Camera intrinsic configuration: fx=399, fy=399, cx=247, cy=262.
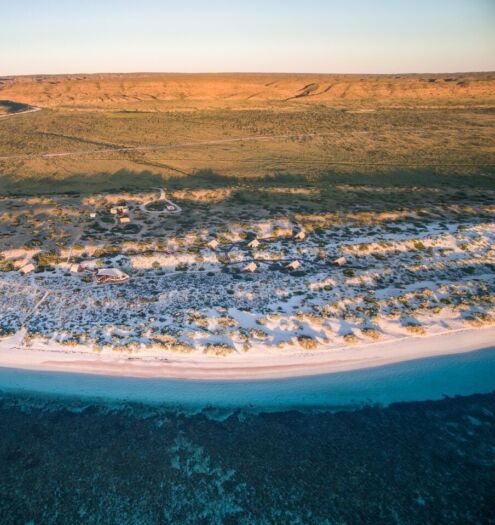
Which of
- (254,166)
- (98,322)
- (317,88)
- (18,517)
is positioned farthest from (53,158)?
(317,88)

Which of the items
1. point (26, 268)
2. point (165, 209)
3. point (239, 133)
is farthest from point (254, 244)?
point (239, 133)

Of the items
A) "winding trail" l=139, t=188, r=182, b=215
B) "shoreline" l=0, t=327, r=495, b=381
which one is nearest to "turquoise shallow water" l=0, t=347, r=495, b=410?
"shoreline" l=0, t=327, r=495, b=381

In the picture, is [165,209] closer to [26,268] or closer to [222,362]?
[26,268]

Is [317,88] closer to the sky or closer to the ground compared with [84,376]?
closer to the sky

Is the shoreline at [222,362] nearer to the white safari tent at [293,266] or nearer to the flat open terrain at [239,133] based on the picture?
the white safari tent at [293,266]

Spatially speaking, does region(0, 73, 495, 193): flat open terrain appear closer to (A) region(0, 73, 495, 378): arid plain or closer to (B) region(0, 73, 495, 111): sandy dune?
(B) region(0, 73, 495, 111): sandy dune

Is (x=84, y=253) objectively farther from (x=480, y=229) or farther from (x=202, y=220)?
(x=480, y=229)
